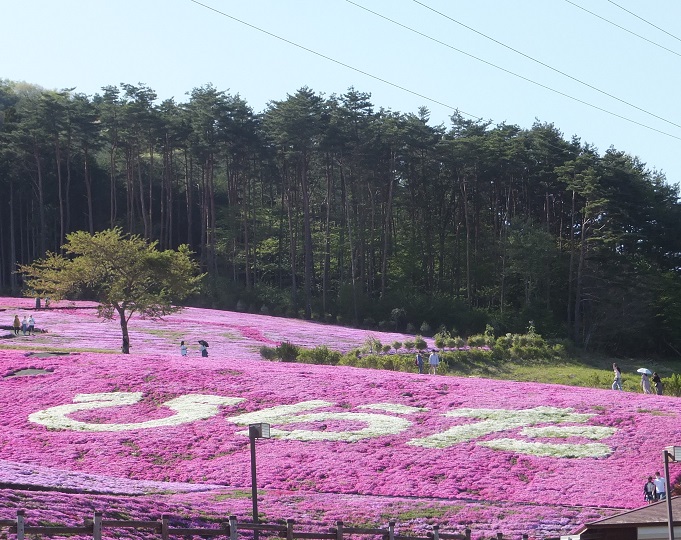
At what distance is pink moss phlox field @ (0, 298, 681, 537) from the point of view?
76.3 feet

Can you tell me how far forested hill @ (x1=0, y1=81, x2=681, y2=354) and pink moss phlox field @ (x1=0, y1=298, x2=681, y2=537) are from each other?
3599cm

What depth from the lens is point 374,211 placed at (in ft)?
303

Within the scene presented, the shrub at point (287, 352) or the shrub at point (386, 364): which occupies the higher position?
the shrub at point (287, 352)

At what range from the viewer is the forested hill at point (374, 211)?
7562 centimetres

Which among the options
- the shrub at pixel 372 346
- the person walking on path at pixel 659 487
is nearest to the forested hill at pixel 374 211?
the shrub at pixel 372 346

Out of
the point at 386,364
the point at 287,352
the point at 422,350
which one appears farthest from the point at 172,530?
the point at 422,350

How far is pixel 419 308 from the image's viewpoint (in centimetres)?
7606

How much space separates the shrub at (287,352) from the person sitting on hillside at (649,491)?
2675cm

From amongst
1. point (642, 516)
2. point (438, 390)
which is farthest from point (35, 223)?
point (642, 516)

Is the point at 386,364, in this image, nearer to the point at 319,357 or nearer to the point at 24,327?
the point at 319,357

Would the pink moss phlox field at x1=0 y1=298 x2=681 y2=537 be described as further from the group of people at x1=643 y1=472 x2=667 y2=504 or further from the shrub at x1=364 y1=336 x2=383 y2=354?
the shrub at x1=364 y1=336 x2=383 y2=354

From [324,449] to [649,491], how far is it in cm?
891

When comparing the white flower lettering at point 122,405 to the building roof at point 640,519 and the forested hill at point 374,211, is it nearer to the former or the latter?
the building roof at point 640,519

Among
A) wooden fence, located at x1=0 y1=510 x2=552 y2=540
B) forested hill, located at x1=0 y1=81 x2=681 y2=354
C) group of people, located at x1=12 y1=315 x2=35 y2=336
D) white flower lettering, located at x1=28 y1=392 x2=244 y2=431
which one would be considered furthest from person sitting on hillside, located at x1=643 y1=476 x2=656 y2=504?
forested hill, located at x1=0 y1=81 x2=681 y2=354
